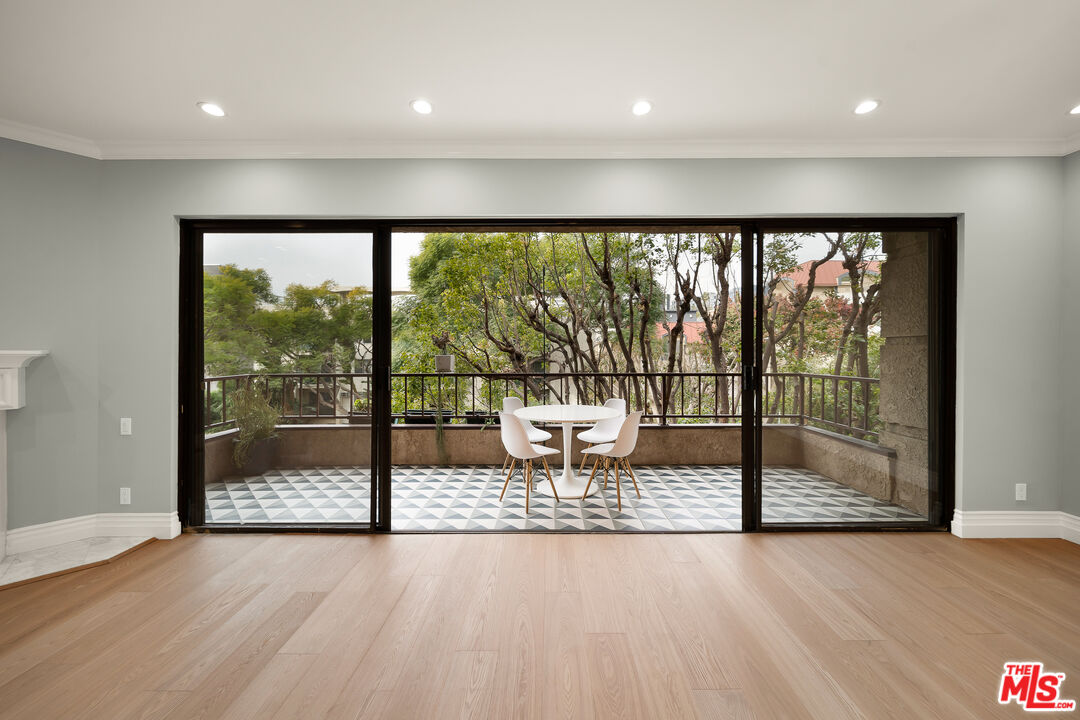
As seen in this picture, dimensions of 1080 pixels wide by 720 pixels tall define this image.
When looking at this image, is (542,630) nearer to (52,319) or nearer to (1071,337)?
(52,319)

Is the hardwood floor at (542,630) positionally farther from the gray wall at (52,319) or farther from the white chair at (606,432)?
the white chair at (606,432)

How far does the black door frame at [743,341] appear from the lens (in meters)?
3.61

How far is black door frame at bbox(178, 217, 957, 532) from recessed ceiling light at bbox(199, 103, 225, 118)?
0.73 m

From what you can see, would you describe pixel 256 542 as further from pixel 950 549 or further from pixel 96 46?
pixel 950 549

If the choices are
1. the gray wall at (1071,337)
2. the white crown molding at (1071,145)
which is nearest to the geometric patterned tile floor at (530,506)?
the gray wall at (1071,337)

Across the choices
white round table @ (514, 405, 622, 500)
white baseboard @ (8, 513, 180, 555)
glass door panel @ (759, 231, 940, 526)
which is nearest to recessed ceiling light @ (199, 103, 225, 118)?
white baseboard @ (8, 513, 180, 555)

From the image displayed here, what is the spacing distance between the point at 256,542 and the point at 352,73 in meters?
2.87

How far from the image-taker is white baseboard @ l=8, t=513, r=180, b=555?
338 cm

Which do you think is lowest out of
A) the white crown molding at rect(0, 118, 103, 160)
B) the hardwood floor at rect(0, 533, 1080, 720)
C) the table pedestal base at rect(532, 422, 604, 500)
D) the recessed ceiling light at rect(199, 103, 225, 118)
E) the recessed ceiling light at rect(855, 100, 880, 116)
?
the hardwood floor at rect(0, 533, 1080, 720)

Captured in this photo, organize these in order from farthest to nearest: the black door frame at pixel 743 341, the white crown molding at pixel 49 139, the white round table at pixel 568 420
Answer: the white round table at pixel 568 420 → the black door frame at pixel 743 341 → the white crown molding at pixel 49 139

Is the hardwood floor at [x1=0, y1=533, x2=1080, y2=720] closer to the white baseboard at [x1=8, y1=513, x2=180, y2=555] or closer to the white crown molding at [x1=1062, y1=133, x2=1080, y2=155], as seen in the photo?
the white baseboard at [x1=8, y1=513, x2=180, y2=555]

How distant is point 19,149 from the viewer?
3.26 m

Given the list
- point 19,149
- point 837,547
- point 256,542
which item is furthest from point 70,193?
point 837,547

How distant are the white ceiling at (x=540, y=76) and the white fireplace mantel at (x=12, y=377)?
1321 mm
